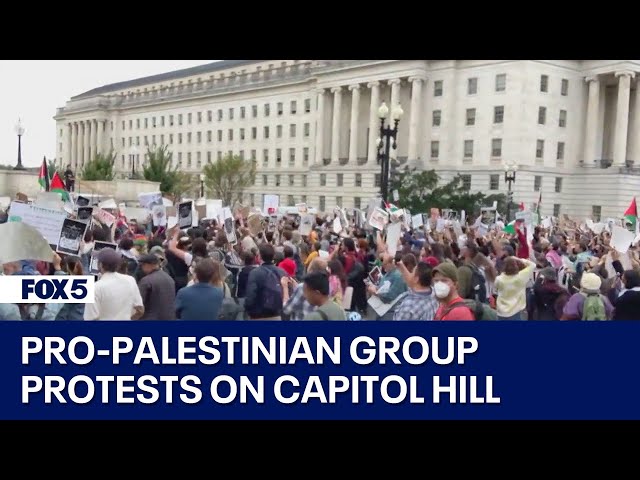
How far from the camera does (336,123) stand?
7331 cm

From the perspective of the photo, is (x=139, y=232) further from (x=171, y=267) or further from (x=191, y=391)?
(x=191, y=391)

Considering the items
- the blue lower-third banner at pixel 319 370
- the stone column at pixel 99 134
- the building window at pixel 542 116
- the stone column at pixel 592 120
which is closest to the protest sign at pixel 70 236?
the blue lower-third banner at pixel 319 370

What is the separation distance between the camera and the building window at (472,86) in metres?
62.1

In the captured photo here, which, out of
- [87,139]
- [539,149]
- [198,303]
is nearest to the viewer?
[198,303]

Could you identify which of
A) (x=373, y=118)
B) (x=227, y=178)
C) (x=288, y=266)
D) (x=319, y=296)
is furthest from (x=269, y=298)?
(x=227, y=178)

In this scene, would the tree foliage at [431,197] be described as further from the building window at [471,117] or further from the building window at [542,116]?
the building window at [471,117]

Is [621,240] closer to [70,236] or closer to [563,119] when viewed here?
[70,236]

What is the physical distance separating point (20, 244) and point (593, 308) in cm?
588

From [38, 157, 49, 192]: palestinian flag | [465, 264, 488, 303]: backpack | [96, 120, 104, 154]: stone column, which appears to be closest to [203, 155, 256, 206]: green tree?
[96, 120, 104, 154]: stone column

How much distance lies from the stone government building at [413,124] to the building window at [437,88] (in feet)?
0.43

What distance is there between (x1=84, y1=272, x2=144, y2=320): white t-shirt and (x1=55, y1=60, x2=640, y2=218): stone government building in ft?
168

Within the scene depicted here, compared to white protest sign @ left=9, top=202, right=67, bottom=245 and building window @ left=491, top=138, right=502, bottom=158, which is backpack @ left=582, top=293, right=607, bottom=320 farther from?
building window @ left=491, top=138, right=502, bottom=158

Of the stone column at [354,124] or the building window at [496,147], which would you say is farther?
the stone column at [354,124]
